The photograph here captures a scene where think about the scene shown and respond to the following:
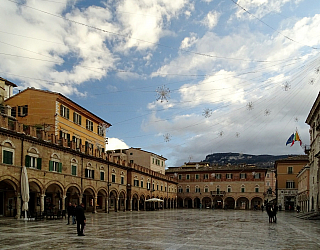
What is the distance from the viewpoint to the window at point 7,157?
2751 cm

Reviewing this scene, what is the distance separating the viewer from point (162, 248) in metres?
13.3

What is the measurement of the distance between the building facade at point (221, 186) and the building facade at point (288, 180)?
9573 millimetres

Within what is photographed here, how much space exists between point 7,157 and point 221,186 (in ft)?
212

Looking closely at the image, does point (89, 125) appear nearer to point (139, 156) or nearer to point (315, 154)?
point (315, 154)

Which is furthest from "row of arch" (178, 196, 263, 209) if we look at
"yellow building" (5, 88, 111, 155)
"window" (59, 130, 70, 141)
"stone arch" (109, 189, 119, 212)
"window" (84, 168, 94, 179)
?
"window" (59, 130, 70, 141)

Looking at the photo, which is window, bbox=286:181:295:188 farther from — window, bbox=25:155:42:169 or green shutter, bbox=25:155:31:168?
green shutter, bbox=25:155:31:168

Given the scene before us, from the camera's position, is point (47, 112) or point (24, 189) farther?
point (47, 112)

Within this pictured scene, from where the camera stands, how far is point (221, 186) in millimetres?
85562

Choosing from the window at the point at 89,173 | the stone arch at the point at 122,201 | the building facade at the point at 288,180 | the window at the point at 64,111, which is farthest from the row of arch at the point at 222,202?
the window at the point at 64,111

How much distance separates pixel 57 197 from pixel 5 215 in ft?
21.5

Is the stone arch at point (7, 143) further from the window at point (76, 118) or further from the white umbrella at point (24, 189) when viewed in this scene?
the window at point (76, 118)

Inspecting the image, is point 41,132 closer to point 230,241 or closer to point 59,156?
point 59,156

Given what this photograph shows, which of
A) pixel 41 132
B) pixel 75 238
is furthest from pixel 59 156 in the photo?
pixel 75 238

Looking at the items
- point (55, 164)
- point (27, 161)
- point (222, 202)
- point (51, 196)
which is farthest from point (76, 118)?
point (222, 202)
